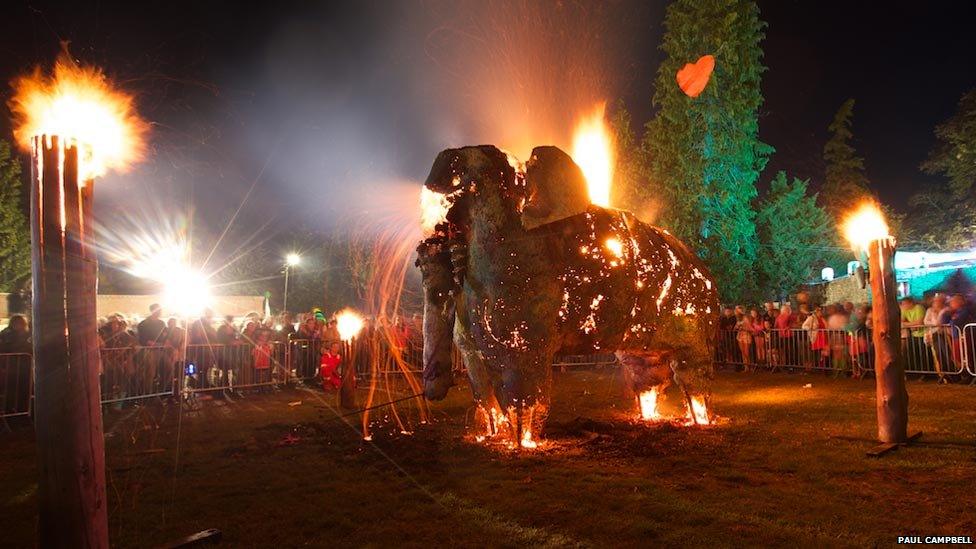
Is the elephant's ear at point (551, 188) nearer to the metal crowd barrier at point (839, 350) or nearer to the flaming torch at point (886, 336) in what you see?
the flaming torch at point (886, 336)

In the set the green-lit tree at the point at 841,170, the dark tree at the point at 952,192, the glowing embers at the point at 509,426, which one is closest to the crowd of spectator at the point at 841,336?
the glowing embers at the point at 509,426

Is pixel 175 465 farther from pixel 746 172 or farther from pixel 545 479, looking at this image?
pixel 746 172

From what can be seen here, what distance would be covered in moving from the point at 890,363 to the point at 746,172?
20288mm

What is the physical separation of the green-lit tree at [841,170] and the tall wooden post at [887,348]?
134 ft

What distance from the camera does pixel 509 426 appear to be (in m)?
6.89

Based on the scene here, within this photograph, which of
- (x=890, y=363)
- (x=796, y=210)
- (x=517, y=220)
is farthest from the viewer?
(x=796, y=210)

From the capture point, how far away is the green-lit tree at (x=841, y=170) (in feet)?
142

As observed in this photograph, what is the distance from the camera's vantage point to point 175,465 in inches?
280

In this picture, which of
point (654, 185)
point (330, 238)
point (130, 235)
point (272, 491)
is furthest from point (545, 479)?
point (130, 235)

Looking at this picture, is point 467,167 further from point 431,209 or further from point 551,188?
point 551,188

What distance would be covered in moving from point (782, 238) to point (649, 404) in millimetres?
21265

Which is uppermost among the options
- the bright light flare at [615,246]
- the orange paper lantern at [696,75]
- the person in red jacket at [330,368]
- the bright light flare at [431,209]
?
the orange paper lantern at [696,75]

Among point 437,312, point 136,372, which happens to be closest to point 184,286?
point 136,372

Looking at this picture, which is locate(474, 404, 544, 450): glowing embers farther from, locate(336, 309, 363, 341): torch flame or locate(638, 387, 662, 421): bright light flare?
locate(336, 309, 363, 341): torch flame
